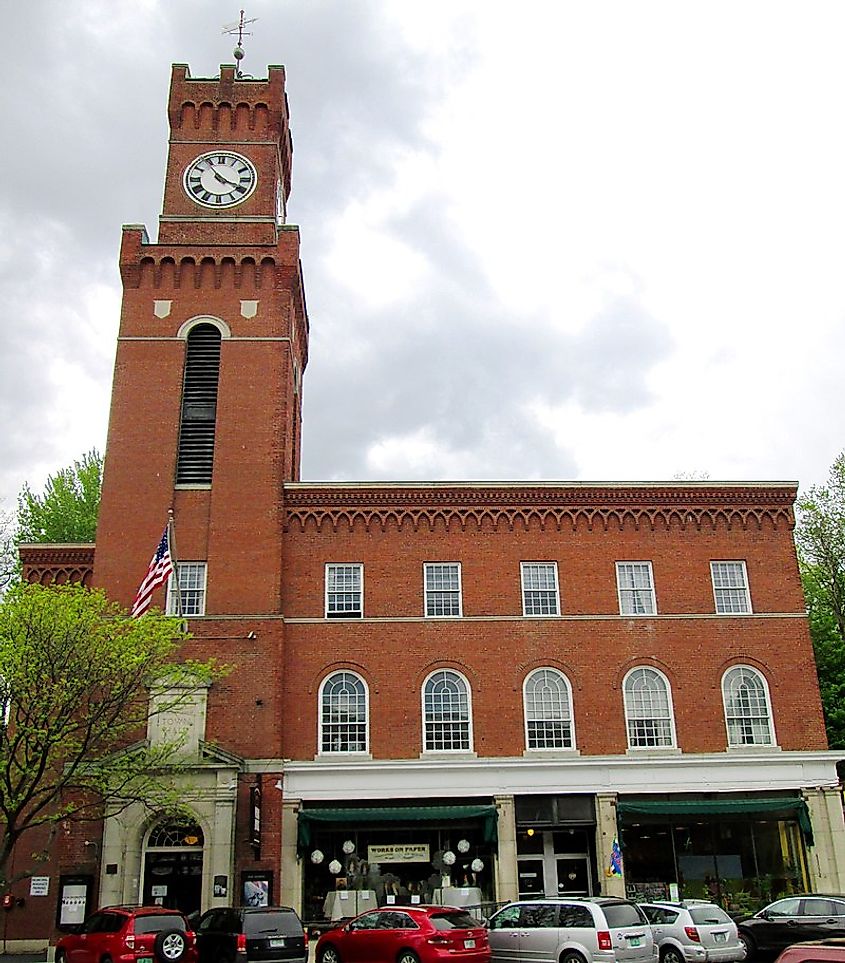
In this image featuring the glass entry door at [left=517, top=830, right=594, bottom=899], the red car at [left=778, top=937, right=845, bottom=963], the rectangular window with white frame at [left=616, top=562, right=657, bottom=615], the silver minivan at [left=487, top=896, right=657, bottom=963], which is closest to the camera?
the red car at [left=778, top=937, right=845, bottom=963]

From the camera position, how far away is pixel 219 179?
3719 centimetres

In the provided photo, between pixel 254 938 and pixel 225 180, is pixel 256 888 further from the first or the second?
pixel 225 180

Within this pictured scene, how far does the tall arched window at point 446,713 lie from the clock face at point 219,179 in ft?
61.6

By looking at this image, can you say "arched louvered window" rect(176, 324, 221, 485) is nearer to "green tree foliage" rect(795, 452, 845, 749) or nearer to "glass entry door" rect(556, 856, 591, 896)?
"glass entry door" rect(556, 856, 591, 896)

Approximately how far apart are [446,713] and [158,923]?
12050 millimetres

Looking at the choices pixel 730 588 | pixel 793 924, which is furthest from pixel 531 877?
pixel 730 588

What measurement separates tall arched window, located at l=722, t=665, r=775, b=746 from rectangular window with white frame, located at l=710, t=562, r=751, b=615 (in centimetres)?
189

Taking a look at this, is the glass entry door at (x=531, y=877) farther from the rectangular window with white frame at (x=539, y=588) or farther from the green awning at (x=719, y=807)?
the rectangular window with white frame at (x=539, y=588)

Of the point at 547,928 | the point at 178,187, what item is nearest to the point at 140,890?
the point at 547,928

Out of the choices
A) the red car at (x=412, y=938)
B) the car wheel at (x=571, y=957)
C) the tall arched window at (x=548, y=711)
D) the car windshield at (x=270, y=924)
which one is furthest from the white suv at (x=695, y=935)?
the tall arched window at (x=548, y=711)

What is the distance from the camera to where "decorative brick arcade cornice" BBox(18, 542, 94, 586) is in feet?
103

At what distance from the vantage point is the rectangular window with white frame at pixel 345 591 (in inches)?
1240

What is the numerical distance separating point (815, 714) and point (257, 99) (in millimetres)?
29479

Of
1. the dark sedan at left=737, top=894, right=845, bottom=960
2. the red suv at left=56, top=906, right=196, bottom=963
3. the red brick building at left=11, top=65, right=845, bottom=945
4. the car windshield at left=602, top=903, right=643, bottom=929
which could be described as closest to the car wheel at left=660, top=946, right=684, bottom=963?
the car windshield at left=602, top=903, right=643, bottom=929
